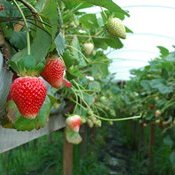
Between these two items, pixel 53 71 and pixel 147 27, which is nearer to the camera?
pixel 53 71

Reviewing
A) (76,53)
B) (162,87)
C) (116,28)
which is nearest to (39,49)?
(116,28)

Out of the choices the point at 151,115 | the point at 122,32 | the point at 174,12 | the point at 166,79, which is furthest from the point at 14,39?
the point at 174,12

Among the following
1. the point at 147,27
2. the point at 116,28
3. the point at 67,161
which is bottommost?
the point at 67,161

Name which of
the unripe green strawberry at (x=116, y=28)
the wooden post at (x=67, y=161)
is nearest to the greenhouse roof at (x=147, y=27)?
the wooden post at (x=67, y=161)

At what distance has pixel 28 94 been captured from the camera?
0.69 metres

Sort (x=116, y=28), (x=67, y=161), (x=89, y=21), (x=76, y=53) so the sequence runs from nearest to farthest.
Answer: (x=116, y=28) → (x=76, y=53) → (x=89, y=21) → (x=67, y=161)

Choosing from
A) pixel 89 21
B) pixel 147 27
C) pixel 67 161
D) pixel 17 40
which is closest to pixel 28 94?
pixel 17 40

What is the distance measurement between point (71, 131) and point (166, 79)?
2.16 m

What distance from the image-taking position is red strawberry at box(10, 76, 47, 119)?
692 millimetres

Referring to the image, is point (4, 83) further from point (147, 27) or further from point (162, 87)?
point (147, 27)

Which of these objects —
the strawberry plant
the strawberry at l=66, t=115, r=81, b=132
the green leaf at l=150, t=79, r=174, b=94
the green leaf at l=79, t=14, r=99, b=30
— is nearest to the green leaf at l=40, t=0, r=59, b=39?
the strawberry plant

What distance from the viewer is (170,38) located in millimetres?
8344

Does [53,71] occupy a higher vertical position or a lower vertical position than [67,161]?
higher

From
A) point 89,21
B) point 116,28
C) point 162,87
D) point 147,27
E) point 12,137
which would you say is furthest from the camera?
point 147,27
